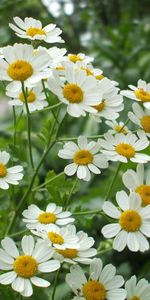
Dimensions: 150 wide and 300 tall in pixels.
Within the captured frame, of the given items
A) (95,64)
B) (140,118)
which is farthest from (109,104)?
(95,64)

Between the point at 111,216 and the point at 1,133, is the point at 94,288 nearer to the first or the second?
the point at 111,216

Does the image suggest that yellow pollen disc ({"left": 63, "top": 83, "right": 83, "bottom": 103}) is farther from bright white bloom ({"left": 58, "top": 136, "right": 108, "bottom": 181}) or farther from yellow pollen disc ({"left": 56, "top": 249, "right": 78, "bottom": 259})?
yellow pollen disc ({"left": 56, "top": 249, "right": 78, "bottom": 259})

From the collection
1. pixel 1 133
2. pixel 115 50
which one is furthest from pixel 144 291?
pixel 115 50

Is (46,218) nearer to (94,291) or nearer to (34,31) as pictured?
(94,291)

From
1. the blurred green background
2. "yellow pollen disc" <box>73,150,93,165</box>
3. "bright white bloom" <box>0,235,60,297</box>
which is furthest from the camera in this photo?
the blurred green background

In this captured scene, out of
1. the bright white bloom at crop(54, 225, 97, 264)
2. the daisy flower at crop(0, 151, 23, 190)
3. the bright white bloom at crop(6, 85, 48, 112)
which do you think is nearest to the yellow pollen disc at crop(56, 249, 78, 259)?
the bright white bloom at crop(54, 225, 97, 264)

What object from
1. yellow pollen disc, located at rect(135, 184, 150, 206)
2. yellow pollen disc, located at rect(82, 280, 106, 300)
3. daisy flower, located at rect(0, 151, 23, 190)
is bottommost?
yellow pollen disc, located at rect(82, 280, 106, 300)
